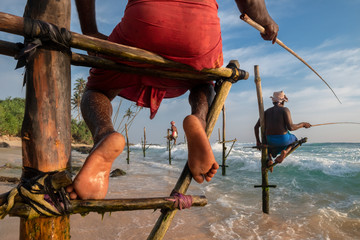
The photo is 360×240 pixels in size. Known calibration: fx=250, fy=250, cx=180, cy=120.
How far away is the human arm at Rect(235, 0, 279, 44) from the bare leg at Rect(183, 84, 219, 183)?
0.68 meters

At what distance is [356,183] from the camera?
416 inches

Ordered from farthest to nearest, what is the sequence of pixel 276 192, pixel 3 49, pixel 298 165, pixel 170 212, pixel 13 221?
1. pixel 298 165
2. pixel 276 192
3. pixel 13 221
4. pixel 170 212
5. pixel 3 49

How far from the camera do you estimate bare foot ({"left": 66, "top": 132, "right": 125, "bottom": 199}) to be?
1230 mm

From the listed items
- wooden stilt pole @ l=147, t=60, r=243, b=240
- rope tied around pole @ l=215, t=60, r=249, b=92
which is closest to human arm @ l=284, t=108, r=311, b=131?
rope tied around pole @ l=215, t=60, r=249, b=92

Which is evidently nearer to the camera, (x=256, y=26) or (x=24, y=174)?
(x=24, y=174)

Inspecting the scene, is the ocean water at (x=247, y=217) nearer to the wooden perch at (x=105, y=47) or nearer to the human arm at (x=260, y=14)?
the wooden perch at (x=105, y=47)

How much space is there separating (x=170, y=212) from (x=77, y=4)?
4.94ft

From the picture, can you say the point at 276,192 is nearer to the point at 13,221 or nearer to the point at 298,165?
the point at 298,165

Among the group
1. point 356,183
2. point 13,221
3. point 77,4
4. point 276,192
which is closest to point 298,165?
point 356,183

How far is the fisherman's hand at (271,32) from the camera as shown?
6.21 ft

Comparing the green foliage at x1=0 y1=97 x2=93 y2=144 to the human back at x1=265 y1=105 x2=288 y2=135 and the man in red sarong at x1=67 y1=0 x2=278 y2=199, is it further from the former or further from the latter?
the man in red sarong at x1=67 y1=0 x2=278 y2=199

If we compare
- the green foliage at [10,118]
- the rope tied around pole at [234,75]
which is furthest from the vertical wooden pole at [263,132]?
the green foliage at [10,118]

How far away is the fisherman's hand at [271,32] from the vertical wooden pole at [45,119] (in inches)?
57.5

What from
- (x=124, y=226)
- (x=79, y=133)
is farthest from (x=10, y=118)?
(x=124, y=226)
